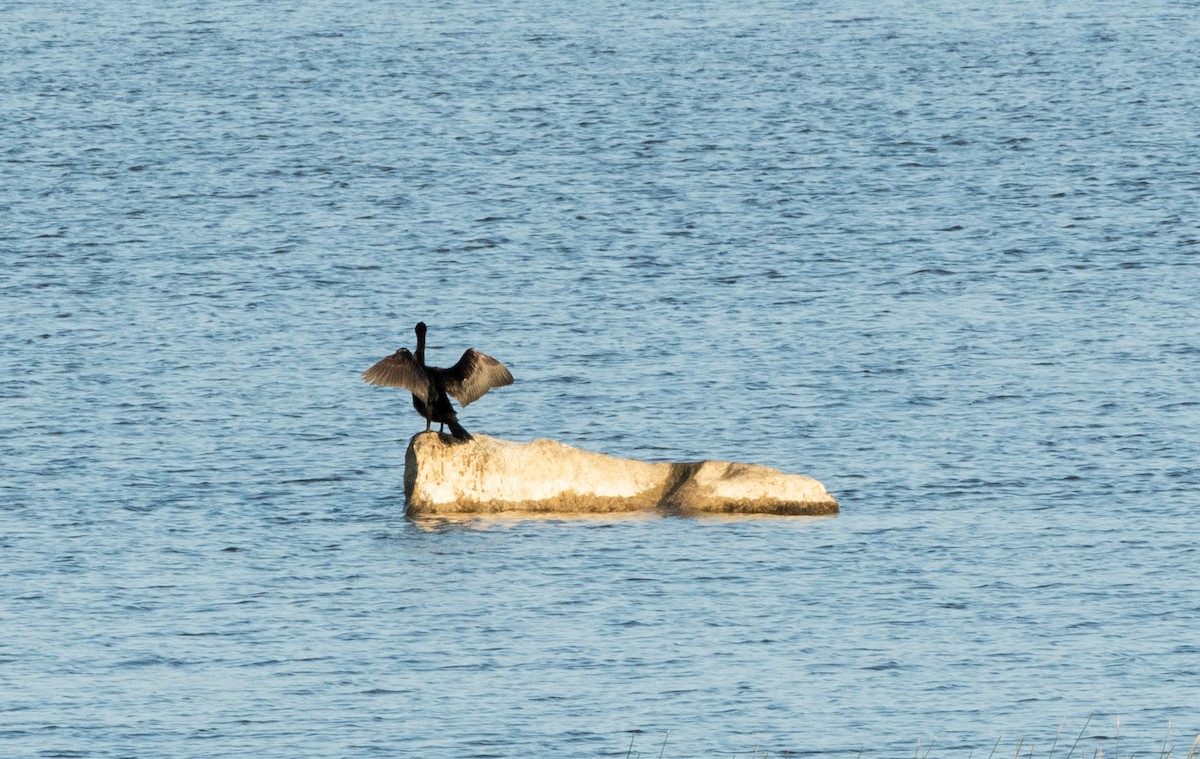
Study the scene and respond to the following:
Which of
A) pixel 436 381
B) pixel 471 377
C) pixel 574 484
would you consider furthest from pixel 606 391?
pixel 436 381

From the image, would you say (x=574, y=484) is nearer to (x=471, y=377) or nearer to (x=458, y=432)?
(x=458, y=432)

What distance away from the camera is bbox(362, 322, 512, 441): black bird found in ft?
97.4

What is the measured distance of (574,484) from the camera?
30.1 meters

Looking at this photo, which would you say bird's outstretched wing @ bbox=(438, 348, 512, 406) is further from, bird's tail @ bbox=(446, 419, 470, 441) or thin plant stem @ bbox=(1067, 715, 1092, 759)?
thin plant stem @ bbox=(1067, 715, 1092, 759)

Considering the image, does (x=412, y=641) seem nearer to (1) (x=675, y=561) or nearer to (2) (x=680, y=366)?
(1) (x=675, y=561)

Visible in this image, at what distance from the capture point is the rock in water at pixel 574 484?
29875 mm

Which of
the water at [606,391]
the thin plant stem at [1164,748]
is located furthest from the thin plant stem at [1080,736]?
the thin plant stem at [1164,748]

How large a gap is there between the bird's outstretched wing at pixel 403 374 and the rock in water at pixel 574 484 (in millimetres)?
618

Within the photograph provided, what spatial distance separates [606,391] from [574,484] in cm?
994

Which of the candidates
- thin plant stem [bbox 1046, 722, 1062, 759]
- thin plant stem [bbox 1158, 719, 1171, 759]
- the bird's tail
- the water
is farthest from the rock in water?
thin plant stem [bbox 1158, 719, 1171, 759]

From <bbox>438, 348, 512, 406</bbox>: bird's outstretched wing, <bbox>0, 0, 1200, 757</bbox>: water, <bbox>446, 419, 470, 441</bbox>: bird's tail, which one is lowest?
<bbox>0, 0, 1200, 757</bbox>: water

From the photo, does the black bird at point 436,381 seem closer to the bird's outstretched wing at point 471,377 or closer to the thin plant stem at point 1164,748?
the bird's outstretched wing at point 471,377

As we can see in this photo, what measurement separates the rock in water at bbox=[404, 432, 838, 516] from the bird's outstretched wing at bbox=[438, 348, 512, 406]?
0.61 meters

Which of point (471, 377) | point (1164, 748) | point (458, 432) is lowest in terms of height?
point (1164, 748)
